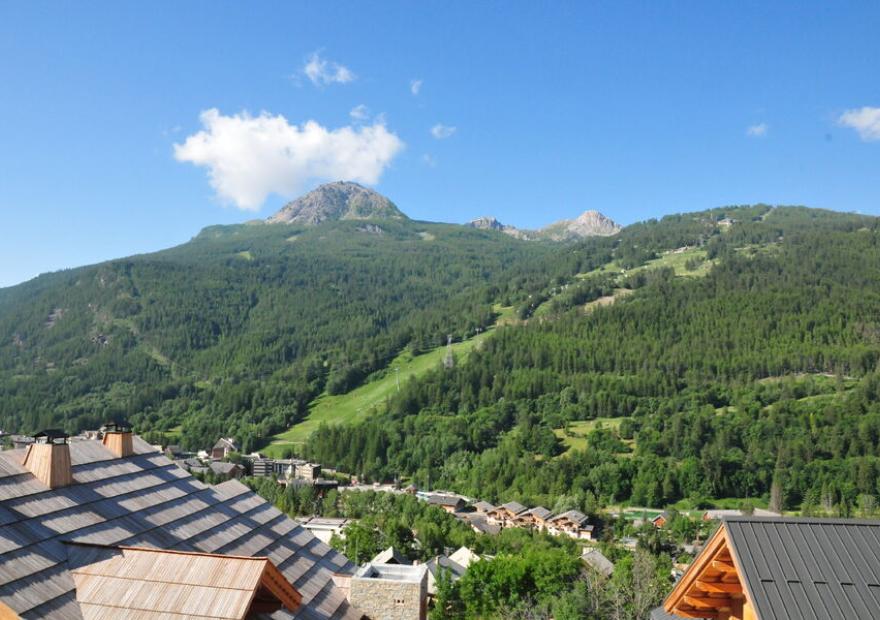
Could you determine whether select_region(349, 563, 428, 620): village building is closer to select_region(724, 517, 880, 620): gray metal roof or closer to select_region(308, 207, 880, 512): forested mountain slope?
select_region(724, 517, 880, 620): gray metal roof

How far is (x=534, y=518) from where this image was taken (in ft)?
253

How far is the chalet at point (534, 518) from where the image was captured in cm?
7575

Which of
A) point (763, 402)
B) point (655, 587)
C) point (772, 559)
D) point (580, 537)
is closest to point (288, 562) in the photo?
point (772, 559)

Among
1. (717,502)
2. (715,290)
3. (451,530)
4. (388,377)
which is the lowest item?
(717,502)

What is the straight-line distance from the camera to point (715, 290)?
16838 centimetres

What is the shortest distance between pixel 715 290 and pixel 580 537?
11645 cm

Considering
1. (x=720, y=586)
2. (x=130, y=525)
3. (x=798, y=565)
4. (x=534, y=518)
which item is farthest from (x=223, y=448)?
(x=798, y=565)

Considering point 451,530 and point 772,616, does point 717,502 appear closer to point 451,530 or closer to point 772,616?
point 451,530

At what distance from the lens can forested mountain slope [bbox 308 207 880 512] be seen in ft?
305

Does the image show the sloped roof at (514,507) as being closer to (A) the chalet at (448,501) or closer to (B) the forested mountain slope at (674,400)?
(B) the forested mountain slope at (674,400)

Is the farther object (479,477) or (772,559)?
(479,477)

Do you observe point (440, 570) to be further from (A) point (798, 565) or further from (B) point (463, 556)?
(A) point (798, 565)

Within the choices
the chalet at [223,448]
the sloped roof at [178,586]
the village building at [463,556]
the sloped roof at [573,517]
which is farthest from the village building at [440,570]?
the chalet at [223,448]

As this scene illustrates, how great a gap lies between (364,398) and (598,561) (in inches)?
3984
